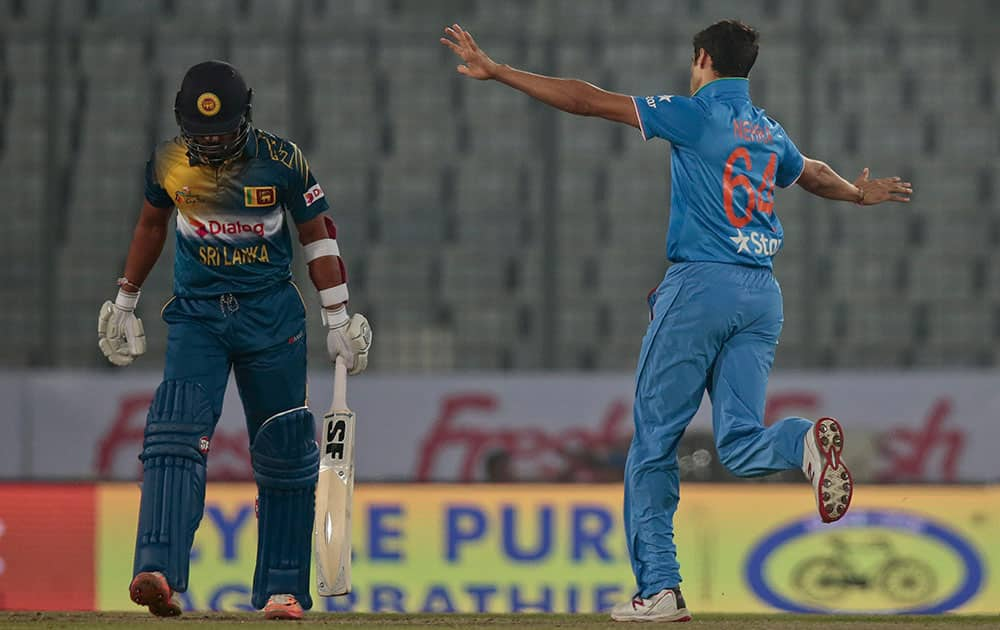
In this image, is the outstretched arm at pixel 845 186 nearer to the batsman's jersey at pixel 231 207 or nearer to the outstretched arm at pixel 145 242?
the batsman's jersey at pixel 231 207

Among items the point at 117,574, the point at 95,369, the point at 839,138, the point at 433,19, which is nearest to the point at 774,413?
the point at 839,138

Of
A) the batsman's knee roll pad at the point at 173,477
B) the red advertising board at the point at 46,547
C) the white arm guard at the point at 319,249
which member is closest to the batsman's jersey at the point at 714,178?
the white arm guard at the point at 319,249

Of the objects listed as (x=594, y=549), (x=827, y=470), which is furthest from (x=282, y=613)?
(x=594, y=549)

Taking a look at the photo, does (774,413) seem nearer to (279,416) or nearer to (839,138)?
(839,138)

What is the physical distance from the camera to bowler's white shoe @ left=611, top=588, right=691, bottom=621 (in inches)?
244

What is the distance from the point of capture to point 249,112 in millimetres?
6352

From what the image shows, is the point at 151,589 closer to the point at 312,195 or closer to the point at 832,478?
the point at 312,195

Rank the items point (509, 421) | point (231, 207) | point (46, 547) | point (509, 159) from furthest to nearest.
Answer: point (509, 159), point (509, 421), point (46, 547), point (231, 207)

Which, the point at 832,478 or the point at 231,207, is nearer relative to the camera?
the point at 832,478

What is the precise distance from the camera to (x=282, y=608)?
659 cm

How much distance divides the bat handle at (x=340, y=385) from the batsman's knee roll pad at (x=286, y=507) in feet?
0.36

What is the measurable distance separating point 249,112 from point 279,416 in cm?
105

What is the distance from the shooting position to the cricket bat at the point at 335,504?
21.1ft

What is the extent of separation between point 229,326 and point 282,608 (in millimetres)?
982
